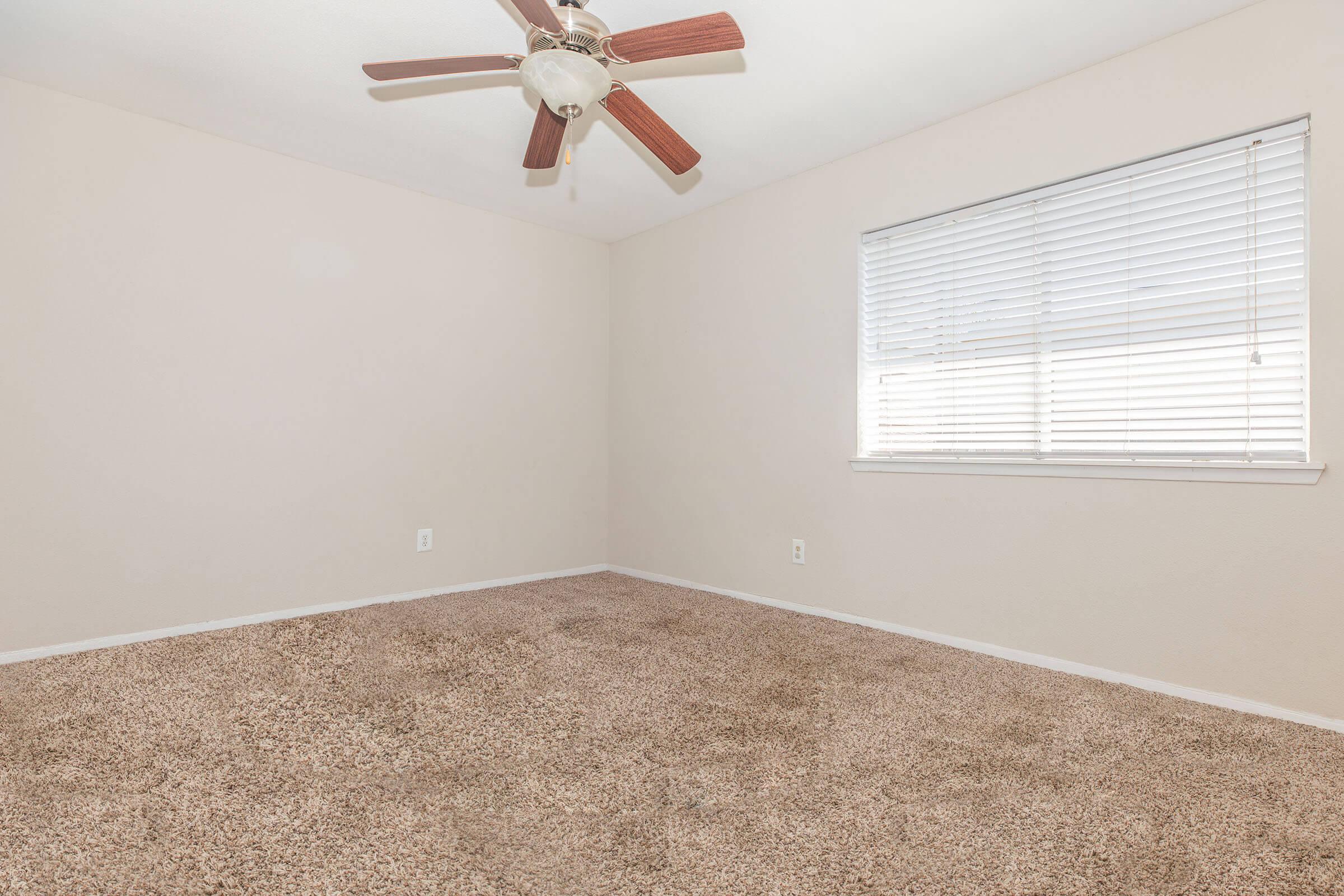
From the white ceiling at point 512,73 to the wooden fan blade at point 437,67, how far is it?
24 centimetres

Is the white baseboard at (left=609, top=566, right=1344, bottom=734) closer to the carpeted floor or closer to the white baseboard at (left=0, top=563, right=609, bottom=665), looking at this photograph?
the carpeted floor

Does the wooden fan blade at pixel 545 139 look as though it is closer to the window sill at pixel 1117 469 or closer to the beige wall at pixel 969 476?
the beige wall at pixel 969 476

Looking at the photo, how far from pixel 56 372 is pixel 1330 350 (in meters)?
4.25

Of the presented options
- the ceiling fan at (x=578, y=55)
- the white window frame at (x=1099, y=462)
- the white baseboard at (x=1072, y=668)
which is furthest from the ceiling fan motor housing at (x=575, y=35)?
the white baseboard at (x=1072, y=668)

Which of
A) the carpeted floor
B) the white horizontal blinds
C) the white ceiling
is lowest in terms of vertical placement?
the carpeted floor

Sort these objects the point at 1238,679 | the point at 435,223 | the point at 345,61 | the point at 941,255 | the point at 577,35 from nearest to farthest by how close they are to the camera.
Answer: the point at 577,35 → the point at 1238,679 → the point at 345,61 → the point at 941,255 → the point at 435,223

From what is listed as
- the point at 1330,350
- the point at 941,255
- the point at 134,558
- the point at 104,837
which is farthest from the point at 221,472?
the point at 1330,350

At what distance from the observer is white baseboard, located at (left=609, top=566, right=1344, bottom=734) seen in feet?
6.25

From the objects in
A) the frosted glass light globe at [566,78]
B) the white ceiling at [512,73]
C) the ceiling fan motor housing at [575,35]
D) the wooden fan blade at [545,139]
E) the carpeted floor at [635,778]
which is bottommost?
the carpeted floor at [635,778]

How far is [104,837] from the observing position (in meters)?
1.29

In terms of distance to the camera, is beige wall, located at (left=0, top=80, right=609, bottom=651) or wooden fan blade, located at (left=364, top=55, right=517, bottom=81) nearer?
wooden fan blade, located at (left=364, top=55, right=517, bottom=81)

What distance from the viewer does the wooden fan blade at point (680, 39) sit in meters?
1.57

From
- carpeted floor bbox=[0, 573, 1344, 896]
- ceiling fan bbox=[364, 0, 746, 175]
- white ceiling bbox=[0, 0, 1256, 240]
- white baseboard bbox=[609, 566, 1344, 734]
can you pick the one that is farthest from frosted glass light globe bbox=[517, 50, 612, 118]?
white baseboard bbox=[609, 566, 1344, 734]

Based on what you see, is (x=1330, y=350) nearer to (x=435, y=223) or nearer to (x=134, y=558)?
(x=435, y=223)
